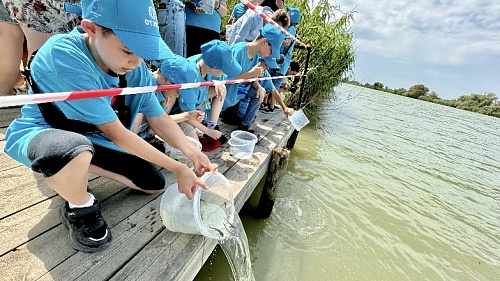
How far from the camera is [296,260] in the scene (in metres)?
2.46

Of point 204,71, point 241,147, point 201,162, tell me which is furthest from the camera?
point 241,147

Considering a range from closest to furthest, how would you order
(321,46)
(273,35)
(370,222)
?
(273,35)
(370,222)
(321,46)

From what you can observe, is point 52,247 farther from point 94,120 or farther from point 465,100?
point 465,100

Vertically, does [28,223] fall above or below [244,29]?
below

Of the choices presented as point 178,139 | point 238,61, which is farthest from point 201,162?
point 238,61

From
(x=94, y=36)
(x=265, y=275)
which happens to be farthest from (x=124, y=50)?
(x=265, y=275)

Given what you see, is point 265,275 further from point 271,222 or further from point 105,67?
point 105,67

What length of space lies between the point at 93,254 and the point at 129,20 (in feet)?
3.19

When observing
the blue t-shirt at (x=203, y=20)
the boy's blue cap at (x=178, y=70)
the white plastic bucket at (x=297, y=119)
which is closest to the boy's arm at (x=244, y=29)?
the blue t-shirt at (x=203, y=20)

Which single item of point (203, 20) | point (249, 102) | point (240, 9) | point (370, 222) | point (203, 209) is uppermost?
point (240, 9)

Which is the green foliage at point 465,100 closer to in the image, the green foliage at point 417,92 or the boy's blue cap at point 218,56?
the green foliage at point 417,92

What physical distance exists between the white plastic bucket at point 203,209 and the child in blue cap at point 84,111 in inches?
7.7

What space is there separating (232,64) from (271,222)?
1682 mm

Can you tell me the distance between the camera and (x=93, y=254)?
119 cm
